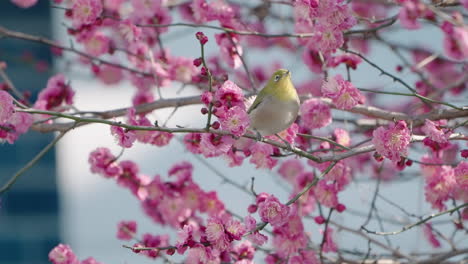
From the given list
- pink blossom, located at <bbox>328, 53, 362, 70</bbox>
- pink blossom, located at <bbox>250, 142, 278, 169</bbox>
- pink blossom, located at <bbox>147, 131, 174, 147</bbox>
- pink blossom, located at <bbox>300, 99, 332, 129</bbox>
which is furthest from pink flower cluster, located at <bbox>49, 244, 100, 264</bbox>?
pink blossom, located at <bbox>328, 53, 362, 70</bbox>

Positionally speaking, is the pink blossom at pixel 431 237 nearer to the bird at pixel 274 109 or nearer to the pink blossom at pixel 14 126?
the bird at pixel 274 109

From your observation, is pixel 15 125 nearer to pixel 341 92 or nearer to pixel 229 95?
pixel 229 95

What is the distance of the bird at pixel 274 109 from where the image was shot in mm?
2086

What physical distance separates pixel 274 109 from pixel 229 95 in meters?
0.20

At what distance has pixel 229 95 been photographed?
193cm

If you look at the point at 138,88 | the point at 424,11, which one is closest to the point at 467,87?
the point at 424,11

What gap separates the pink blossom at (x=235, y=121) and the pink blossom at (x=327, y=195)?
2.48 feet

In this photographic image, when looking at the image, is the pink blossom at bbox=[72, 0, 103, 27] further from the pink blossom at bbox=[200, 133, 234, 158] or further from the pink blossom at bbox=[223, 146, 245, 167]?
the pink blossom at bbox=[200, 133, 234, 158]

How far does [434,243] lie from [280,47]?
1.90 m

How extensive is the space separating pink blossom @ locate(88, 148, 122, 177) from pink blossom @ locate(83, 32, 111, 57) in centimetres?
57

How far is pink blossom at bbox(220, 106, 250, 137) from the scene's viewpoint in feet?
6.10

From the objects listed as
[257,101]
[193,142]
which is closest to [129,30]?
[193,142]

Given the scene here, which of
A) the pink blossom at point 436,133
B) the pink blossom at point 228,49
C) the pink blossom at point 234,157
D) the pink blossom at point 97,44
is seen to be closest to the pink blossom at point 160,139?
the pink blossom at point 234,157

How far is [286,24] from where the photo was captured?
11.5ft
